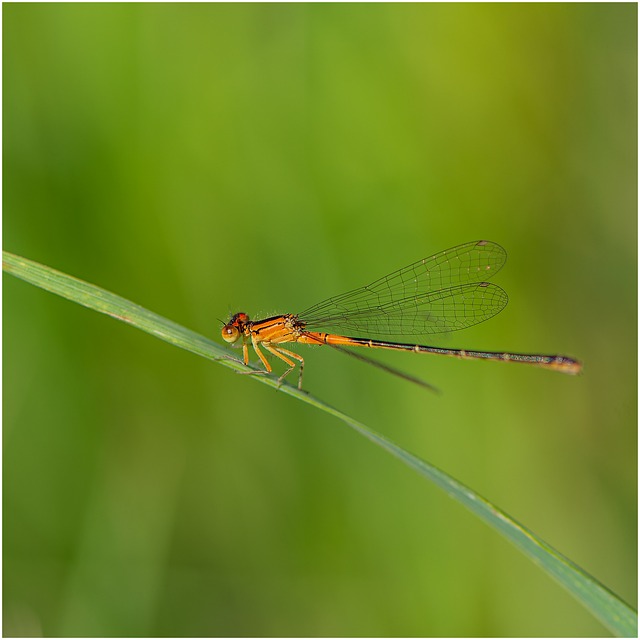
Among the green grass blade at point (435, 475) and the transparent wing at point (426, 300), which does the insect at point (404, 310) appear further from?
the green grass blade at point (435, 475)

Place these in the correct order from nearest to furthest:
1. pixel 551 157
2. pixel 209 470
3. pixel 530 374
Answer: pixel 209 470 < pixel 530 374 < pixel 551 157

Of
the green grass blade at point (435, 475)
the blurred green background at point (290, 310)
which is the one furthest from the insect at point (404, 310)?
the green grass blade at point (435, 475)

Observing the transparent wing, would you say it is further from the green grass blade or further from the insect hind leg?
the green grass blade

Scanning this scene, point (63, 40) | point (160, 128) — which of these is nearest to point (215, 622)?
point (160, 128)

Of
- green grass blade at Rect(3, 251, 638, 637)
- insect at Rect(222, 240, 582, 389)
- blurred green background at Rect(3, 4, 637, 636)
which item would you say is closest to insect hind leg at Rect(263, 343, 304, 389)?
insect at Rect(222, 240, 582, 389)

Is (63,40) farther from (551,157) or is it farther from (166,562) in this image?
(551,157)

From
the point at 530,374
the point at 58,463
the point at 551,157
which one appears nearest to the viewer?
the point at 58,463
